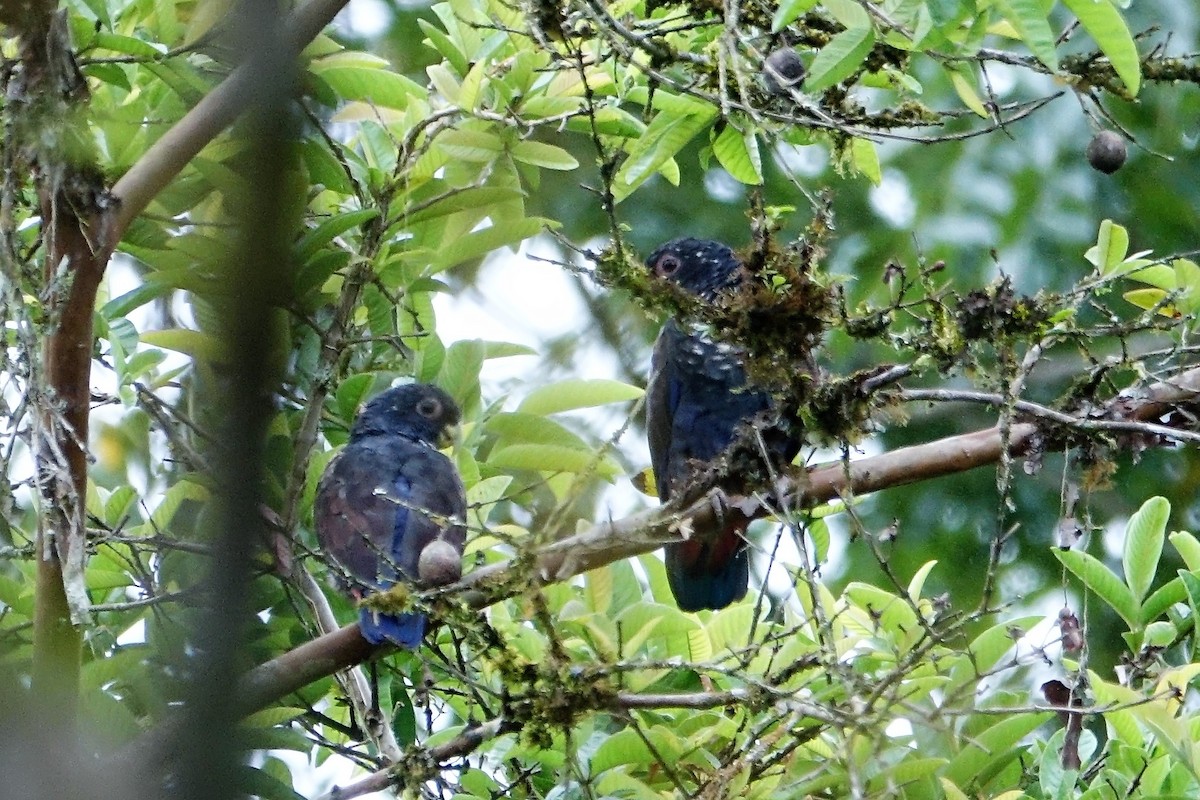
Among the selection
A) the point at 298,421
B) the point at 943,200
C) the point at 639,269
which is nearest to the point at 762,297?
the point at 639,269

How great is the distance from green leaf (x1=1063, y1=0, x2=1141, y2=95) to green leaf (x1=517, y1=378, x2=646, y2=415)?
1.53 meters

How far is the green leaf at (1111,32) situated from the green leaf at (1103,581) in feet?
3.51

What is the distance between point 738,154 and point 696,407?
1.41 meters

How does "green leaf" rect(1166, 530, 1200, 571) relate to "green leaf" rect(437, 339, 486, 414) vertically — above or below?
below

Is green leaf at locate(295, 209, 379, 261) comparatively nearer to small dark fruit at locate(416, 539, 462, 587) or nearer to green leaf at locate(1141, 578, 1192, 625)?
small dark fruit at locate(416, 539, 462, 587)

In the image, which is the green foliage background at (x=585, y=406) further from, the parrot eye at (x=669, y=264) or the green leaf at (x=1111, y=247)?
the parrot eye at (x=669, y=264)

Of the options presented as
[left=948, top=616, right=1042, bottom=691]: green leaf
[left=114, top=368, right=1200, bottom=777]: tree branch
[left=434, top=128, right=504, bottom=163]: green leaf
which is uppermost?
[left=434, top=128, right=504, bottom=163]: green leaf

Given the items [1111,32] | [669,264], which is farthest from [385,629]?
[669,264]

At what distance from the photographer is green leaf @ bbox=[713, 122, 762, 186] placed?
2.87 meters

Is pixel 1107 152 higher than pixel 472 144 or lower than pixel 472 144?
lower

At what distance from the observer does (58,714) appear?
5.48 ft

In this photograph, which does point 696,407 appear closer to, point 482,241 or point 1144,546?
point 482,241

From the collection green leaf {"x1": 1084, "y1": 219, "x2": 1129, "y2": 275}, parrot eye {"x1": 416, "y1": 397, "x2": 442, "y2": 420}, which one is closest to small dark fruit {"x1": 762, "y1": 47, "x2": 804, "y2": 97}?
green leaf {"x1": 1084, "y1": 219, "x2": 1129, "y2": 275}

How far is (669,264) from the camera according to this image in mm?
4391
